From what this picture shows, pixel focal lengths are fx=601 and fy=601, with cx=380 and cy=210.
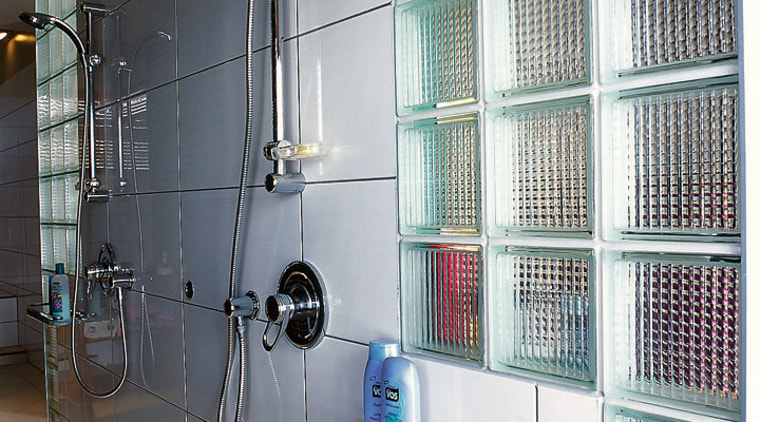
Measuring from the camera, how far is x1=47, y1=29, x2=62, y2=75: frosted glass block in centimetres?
227

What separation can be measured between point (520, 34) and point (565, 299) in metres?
0.40

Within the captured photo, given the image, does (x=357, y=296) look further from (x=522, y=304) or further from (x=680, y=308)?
(x=680, y=308)

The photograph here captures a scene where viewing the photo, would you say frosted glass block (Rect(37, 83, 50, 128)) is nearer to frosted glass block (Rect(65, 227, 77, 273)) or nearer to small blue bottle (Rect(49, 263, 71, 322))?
frosted glass block (Rect(65, 227, 77, 273))

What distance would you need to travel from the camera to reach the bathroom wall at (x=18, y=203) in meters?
2.24

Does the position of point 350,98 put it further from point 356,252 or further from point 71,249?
point 71,249

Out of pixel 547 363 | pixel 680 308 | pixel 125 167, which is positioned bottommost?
pixel 547 363

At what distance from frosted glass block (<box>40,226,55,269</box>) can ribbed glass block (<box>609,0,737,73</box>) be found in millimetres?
2222

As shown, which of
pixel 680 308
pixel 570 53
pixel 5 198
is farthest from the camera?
A: pixel 5 198

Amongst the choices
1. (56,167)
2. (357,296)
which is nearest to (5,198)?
(56,167)

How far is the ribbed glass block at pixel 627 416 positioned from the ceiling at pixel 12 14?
244 centimetres

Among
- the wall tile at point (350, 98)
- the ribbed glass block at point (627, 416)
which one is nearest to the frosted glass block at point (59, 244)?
the wall tile at point (350, 98)

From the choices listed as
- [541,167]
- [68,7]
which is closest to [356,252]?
[541,167]

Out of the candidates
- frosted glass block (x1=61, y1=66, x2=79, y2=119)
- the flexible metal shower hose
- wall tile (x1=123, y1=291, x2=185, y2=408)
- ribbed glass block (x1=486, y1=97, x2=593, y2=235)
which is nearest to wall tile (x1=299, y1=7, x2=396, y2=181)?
the flexible metal shower hose

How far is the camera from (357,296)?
1165 millimetres
